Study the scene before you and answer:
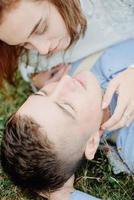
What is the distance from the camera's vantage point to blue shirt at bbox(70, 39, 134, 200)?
3.24 metres

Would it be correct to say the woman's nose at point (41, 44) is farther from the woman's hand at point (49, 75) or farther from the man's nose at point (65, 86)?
the woman's hand at point (49, 75)

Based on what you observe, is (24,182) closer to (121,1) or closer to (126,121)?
(126,121)

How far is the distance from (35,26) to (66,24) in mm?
213

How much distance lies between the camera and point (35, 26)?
290 cm

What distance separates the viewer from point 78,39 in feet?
11.1

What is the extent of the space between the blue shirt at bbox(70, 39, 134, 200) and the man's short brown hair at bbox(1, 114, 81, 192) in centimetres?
24

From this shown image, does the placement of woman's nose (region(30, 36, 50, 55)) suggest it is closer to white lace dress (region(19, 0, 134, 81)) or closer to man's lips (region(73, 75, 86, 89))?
man's lips (region(73, 75, 86, 89))

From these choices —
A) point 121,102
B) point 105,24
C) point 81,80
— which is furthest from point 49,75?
point 121,102

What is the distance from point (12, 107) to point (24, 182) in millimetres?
829

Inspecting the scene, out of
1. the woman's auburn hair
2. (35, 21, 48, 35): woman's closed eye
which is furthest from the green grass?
(35, 21, 48, 35): woman's closed eye

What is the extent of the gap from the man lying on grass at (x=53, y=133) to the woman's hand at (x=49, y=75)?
491 mm

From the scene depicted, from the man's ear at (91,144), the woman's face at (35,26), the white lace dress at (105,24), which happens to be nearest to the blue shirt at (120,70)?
the white lace dress at (105,24)

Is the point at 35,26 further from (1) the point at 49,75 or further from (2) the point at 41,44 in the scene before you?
(1) the point at 49,75

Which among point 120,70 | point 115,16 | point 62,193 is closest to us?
point 62,193
